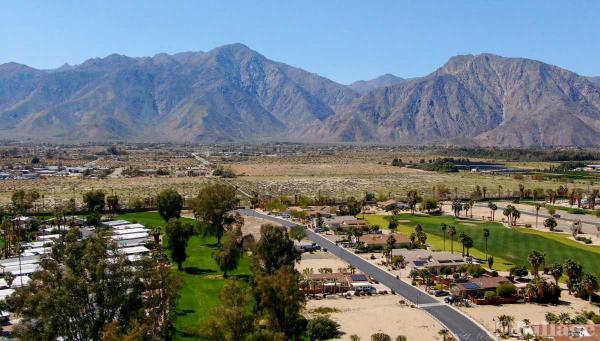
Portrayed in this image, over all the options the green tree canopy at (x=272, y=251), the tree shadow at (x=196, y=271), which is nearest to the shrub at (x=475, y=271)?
the green tree canopy at (x=272, y=251)

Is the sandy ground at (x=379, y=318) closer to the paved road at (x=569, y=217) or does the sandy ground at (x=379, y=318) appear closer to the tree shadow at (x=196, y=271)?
the tree shadow at (x=196, y=271)

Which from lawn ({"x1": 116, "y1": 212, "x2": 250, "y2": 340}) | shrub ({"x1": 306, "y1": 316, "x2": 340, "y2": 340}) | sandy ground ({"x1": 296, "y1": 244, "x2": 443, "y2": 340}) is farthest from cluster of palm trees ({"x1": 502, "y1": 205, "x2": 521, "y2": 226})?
shrub ({"x1": 306, "y1": 316, "x2": 340, "y2": 340})

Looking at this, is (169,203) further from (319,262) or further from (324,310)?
(324,310)

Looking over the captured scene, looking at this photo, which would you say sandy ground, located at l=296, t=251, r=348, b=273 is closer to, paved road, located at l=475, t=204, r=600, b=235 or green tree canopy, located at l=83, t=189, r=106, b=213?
paved road, located at l=475, t=204, r=600, b=235

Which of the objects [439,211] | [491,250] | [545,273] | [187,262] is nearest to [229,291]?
[187,262]

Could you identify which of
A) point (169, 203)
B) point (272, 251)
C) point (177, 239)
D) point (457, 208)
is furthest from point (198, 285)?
point (457, 208)

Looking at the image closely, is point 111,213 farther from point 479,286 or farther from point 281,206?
point 479,286
